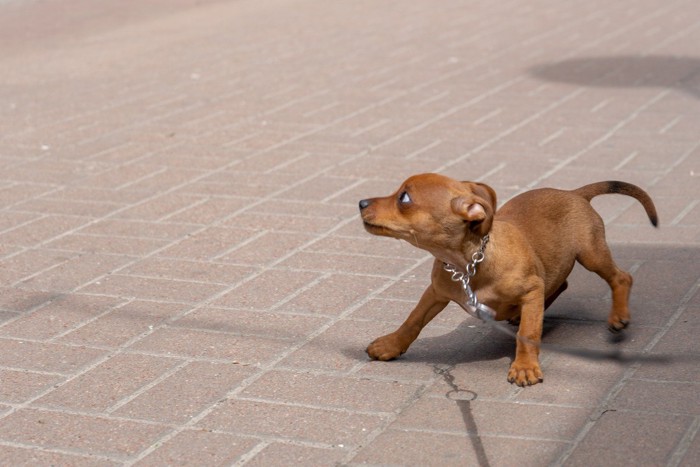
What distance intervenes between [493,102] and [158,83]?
9.63ft

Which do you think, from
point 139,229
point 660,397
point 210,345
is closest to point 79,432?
point 210,345

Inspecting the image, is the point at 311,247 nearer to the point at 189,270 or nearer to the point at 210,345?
the point at 189,270

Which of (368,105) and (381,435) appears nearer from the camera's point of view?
(381,435)

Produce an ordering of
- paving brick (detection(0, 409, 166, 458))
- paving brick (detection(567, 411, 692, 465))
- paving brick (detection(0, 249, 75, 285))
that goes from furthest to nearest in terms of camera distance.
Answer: paving brick (detection(0, 249, 75, 285)) < paving brick (detection(0, 409, 166, 458)) < paving brick (detection(567, 411, 692, 465))

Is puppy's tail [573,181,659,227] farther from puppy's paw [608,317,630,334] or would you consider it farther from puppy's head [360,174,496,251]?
puppy's head [360,174,496,251]

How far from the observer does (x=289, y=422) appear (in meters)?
3.97

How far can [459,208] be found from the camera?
4.02 m

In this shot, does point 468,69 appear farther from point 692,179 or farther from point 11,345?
point 11,345

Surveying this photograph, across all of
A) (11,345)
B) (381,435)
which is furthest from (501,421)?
(11,345)

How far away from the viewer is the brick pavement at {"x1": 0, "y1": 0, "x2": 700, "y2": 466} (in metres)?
3.92

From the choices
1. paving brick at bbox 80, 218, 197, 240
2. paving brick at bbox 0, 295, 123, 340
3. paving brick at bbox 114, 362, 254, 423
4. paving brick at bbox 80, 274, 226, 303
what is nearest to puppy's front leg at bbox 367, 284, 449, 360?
paving brick at bbox 114, 362, 254, 423

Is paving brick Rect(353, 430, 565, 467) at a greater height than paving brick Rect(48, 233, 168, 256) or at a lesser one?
lesser

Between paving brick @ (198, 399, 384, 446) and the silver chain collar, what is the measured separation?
1.62ft

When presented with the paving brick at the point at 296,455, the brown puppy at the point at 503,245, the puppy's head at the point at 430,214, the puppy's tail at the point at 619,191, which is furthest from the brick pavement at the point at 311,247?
the puppy's head at the point at 430,214
